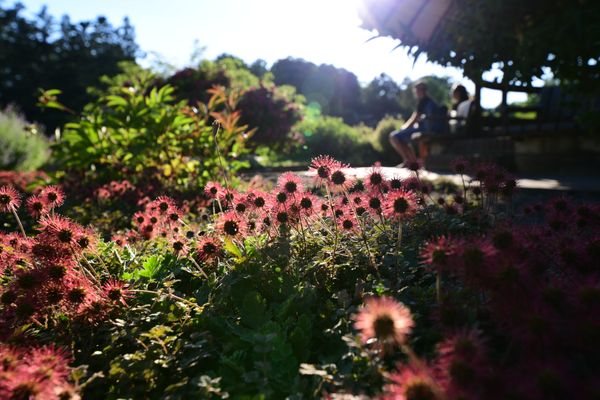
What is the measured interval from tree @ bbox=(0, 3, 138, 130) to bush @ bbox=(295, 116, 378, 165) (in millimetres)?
22063

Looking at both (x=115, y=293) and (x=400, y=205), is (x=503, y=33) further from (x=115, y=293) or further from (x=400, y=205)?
(x=115, y=293)

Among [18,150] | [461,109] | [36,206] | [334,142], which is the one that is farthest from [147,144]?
[334,142]

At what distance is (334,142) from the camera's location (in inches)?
860

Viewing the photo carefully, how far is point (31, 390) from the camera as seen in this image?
112 centimetres

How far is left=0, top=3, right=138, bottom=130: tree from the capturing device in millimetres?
39281

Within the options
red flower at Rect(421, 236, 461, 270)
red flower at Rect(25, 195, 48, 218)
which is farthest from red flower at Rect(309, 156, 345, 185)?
red flower at Rect(25, 195, 48, 218)

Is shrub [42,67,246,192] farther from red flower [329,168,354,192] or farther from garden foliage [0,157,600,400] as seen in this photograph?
red flower [329,168,354,192]

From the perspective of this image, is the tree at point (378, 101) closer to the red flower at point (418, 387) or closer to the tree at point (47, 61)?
the tree at point (47, 61)

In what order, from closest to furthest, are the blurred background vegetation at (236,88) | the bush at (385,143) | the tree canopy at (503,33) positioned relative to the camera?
the tree canopy at (503,33) → the blurred background vegetation at (236,88) → the bush at (385,143)

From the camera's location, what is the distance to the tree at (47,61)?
3928 cm

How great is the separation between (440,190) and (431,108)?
497 centimetres

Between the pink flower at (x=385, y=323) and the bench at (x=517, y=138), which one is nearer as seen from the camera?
the pink flower at (x=385, y=323)

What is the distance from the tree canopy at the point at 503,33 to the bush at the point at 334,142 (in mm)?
12928

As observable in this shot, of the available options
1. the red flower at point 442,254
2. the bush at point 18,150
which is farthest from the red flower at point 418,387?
the bush at point 18,150
